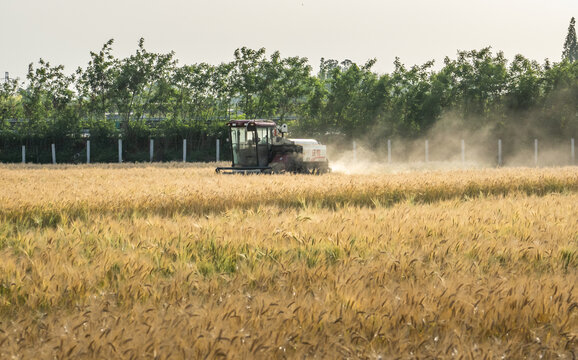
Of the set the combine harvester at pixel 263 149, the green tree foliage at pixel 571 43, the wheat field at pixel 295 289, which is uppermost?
the green tree foliage at pixel 571 43

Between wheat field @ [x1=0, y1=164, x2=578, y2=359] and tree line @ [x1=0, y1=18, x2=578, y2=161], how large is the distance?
36063mm

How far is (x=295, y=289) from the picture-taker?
15.0ft

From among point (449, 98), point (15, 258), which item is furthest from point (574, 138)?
point (15, 258)

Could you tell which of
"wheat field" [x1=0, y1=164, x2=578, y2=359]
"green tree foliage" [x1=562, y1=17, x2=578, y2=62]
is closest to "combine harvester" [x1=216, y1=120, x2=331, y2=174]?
"wheat field" [x1=0, y1=164, x2=578, y2=359]

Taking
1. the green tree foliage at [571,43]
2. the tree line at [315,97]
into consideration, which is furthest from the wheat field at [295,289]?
the green tree foliage at [571,43]

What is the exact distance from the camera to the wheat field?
3.54m

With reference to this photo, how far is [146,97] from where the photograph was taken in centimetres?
4497

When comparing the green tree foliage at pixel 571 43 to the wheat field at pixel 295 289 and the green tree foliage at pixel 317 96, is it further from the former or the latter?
the wheat field at pixel 295 289

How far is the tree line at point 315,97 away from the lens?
143ft

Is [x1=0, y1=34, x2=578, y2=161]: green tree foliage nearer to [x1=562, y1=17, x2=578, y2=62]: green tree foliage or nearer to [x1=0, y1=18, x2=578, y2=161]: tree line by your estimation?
[x1=0, y1=18, x2=578, y2=161]: tree line

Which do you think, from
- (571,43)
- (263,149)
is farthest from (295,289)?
(571,43)

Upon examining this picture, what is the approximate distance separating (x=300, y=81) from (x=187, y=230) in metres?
39.2

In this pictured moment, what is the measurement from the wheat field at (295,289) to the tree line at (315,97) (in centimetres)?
3606

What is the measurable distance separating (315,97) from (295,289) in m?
41.3
